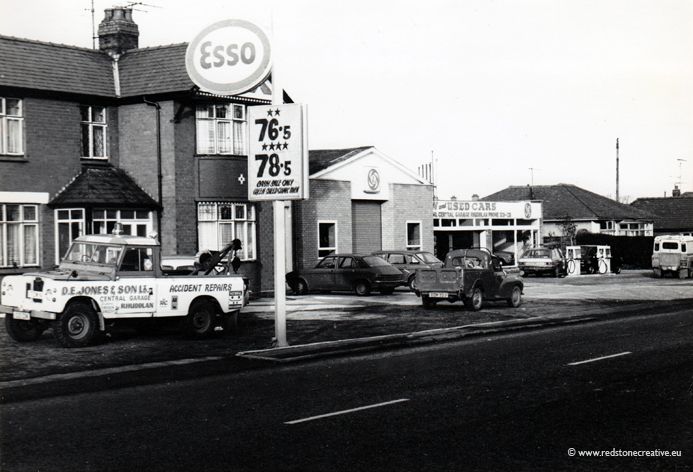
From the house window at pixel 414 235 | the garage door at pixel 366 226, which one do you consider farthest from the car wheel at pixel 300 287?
the house window at pixel 414 235

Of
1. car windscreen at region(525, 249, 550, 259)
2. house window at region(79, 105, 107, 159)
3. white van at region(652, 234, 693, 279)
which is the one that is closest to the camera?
house window at region(79, 105, 107, 159)

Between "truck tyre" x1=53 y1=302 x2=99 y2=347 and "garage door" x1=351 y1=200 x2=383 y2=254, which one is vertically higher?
"garage door" x1=351 y1=200 x2=383 y2=254

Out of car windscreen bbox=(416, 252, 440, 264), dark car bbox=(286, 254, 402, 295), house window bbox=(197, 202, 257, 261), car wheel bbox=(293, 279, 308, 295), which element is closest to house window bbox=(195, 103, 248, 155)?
house window bbox=(197, 202, 257, 261)

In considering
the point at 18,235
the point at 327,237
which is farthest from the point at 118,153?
the point at 327,237

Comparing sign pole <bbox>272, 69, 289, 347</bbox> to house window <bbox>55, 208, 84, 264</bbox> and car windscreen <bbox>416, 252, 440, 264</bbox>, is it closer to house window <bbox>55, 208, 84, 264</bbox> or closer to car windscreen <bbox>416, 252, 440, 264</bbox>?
house window <bbox>55, 208, 84, 264</bbox>

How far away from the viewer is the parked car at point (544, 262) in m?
45.7

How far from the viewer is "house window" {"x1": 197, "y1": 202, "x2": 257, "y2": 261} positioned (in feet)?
93.1

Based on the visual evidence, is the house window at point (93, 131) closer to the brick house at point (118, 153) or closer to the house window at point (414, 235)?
the brick house at point (118, 153)

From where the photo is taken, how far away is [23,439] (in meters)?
8.43

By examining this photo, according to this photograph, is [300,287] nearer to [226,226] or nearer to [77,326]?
[226,226]

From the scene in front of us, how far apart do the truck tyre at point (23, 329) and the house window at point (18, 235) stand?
9042 mm

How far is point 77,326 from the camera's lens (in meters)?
15.8

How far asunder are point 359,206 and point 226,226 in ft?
32.4

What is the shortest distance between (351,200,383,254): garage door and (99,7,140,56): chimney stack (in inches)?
484
